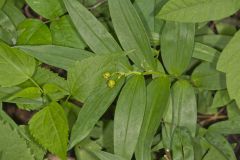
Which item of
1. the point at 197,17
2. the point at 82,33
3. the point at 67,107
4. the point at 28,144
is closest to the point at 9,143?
the point at 28,144

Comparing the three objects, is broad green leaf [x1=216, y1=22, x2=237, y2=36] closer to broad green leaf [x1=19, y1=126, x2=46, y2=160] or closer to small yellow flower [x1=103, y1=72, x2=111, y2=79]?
small yellow flower [x1=103, y1=72, x2=111, y2=79]

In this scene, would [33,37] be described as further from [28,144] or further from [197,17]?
[197,17]

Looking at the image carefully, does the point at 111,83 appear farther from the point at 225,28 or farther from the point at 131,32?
the point at 225,28

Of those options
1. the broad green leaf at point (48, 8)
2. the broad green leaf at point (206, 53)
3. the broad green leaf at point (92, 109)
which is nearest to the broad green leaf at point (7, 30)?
the broad green leaf at point (48, 8)

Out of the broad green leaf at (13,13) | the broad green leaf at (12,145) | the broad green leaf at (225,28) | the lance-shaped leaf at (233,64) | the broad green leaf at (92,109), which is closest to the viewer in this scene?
the lance-shaped leaf at (233,64)

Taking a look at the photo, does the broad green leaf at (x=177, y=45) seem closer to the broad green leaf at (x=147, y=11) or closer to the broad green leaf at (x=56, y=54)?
the broad green leaf at (x=147, y=11)

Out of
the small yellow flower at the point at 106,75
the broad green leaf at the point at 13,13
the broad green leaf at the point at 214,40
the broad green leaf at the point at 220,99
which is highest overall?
the broad green leaf at the point at 13,13
